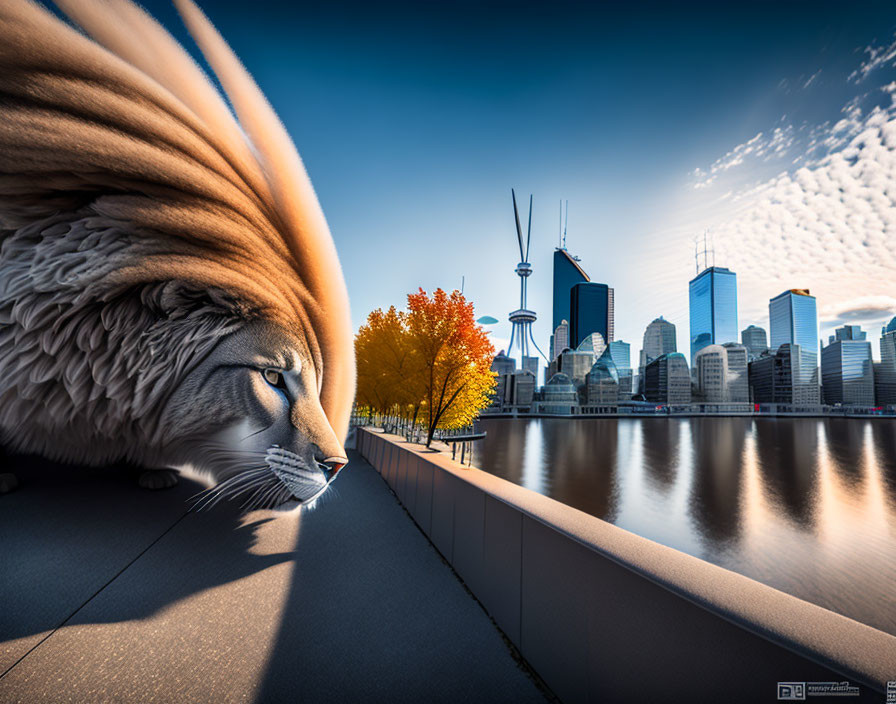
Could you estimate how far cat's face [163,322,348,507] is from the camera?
222 cm

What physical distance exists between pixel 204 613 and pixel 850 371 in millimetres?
151518

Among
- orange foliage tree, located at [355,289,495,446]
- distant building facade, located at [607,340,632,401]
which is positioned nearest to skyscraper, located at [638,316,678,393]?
distant building facade, located at [607,340,632,401]

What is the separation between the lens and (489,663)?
7.63ft

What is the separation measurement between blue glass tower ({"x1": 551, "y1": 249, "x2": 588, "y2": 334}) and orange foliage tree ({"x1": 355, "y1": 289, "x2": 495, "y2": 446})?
15338cm

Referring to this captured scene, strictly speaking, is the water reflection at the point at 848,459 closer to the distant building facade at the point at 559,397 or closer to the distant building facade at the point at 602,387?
the distant building facade at the point at 559,397

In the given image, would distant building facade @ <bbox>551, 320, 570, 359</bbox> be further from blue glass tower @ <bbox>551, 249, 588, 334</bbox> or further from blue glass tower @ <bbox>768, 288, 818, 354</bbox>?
blue glass tower @ <bbox>768, 288, 818, 354</bbox>

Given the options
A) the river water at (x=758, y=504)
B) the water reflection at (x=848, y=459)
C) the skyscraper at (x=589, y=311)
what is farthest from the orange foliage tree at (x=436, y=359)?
the skyscraper at (x=589, y=311)

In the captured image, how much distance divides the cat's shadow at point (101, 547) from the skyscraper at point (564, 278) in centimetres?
16716

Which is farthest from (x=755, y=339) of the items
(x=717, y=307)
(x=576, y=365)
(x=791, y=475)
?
(x=791, y=475)

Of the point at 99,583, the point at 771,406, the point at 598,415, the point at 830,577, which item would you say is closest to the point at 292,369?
the point at 99,583

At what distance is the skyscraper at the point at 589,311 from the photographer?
14538 cm

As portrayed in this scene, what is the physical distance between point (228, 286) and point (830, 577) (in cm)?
2045

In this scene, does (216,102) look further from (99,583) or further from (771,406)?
Result: (771,406)

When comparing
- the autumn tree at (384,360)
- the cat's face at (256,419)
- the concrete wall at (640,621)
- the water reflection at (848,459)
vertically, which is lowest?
the water reflection at (848,459)
